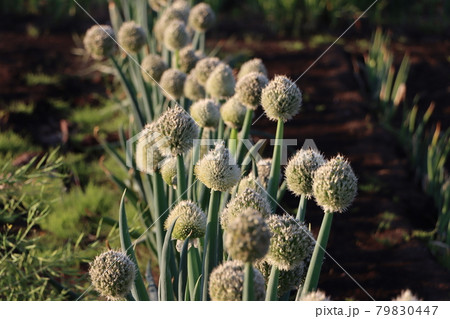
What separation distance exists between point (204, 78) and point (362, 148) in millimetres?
1663

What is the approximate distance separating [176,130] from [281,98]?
0.33 metres

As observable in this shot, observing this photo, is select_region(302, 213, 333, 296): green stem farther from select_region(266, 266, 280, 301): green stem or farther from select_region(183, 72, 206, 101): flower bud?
select_region(183, 72, 206, 101): flower bud

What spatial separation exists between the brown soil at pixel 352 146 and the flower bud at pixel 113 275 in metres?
1.35

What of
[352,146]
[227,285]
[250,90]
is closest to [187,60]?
[250,90]

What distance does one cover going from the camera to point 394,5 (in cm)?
586

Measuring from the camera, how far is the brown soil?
252 cm

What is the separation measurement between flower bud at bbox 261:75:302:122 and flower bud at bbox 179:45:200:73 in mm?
1096

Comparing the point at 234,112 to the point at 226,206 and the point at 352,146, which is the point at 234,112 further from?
the point at 352,146

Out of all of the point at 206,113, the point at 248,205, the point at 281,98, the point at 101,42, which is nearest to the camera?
the point at 248,205

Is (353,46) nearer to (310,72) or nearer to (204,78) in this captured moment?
(310,72)

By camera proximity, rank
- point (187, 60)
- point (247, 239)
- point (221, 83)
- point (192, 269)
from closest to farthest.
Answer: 1. point (247, 239)
2. point (192, 269)
3. point (221, 83)
4. point (187, 60)

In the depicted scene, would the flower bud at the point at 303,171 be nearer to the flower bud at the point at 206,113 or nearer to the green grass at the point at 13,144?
the flower bud at the point at 206,113

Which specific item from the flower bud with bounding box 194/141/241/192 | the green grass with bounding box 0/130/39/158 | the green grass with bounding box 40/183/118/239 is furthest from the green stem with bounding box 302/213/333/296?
the green grass with bounding box 0/130/39/158

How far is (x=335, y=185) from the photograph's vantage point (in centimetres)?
128
